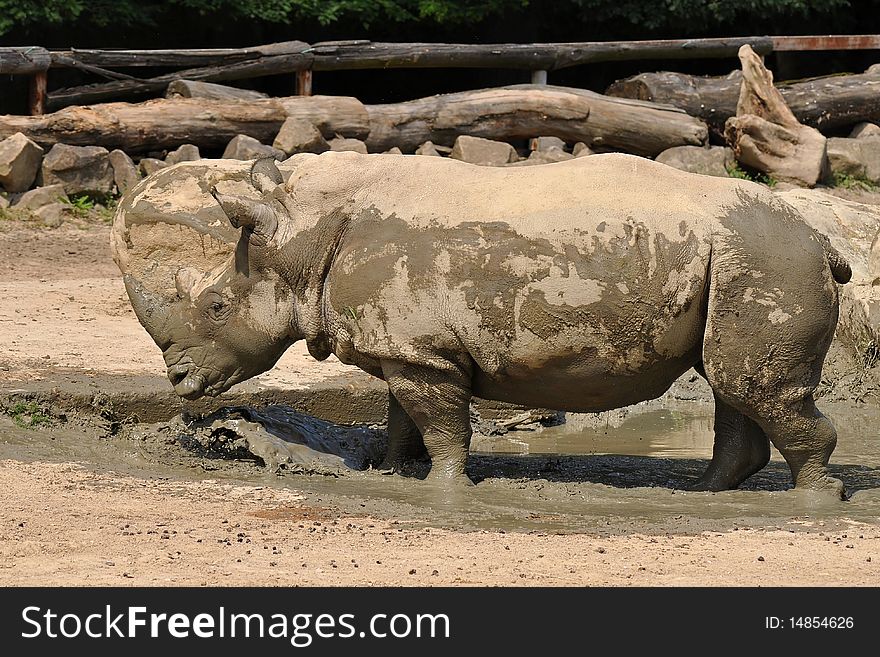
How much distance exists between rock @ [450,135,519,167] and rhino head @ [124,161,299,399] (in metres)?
9.80

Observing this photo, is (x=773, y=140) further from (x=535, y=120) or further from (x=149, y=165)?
(x=149, y=165)

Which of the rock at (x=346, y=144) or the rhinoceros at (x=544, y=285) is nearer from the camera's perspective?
the rhinoceros at (x=544, y=285)

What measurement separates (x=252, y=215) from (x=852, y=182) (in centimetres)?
1277

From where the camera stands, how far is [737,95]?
1975 centimetres

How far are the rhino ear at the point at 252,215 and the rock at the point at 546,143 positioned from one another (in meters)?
11.0

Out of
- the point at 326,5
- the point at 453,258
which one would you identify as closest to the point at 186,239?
the point at 453,258

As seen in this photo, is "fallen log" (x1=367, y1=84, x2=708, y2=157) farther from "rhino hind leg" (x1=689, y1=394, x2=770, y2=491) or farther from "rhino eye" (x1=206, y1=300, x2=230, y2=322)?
"rhino hind leg" (x1=689, y1=394, x2=770, y2=491)

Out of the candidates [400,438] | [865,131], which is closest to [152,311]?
[400,438]

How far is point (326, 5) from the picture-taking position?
19.3 meters

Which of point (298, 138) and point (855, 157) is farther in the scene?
point (855, 157)

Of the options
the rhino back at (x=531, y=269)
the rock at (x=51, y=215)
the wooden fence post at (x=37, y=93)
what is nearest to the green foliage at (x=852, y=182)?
the rock at (x=51, y=215)

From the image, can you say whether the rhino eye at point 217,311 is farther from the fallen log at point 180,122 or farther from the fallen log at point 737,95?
the fallen log at point 737,95

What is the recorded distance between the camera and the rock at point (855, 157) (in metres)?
19.1

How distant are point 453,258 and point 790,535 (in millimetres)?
2067
